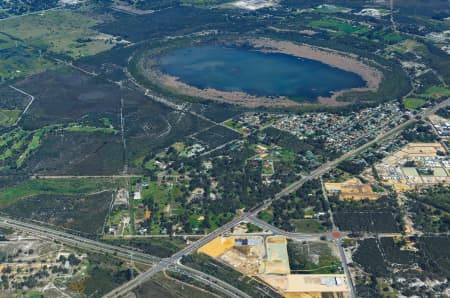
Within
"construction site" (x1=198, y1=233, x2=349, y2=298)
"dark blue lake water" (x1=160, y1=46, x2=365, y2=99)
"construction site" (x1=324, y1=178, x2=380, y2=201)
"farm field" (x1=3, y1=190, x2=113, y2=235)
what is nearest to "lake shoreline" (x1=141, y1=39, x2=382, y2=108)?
"dark blue lake water" (x1=160, y1=46, x2=365, y2=99)

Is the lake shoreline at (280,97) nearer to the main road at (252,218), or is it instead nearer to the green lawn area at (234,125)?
the green lawn area at (234,125)

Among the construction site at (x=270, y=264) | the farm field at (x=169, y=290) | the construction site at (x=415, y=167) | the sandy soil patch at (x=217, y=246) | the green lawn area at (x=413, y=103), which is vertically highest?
the green lawn area at (x=413, y=103)

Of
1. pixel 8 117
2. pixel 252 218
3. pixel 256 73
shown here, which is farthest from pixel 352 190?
pixel 8 117

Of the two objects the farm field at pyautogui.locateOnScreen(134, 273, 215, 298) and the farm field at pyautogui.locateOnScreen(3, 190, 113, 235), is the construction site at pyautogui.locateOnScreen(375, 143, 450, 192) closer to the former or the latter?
the farm field at pyautogui.locateOnScreen(134, 273, 215, 298)

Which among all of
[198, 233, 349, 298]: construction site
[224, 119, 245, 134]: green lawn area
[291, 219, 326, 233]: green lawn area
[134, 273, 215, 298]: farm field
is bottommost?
[134, 273, 215, 298]: farm field

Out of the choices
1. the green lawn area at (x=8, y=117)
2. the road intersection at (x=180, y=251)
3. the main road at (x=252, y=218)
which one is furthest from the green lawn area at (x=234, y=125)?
the green lawn area at (x=8, y=117)

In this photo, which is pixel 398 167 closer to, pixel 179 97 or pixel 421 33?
pixel 179 97
